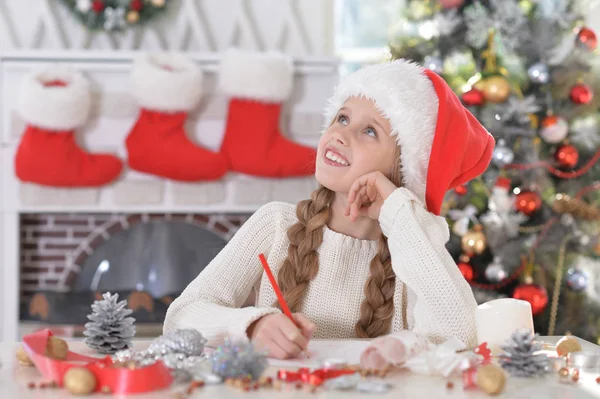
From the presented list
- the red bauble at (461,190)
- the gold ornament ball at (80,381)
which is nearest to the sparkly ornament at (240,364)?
the gold ornament ball at (80,381)

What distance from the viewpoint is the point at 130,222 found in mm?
3256

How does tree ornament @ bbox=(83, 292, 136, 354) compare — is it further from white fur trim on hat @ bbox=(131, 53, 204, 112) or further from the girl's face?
white fur trim on hat @ bbox=(131, 53, 204, 112)

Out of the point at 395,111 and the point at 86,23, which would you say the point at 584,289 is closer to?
the point at 395,111

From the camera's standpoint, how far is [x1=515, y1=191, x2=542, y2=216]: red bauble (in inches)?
109

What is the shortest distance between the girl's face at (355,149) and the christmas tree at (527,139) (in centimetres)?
140

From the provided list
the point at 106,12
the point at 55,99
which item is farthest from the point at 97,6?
the point at 55,99

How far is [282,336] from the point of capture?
106cm

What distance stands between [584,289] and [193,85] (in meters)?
1.58

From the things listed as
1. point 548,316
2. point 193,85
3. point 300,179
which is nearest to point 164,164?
point 193,85

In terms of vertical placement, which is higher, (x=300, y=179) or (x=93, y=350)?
(x=300, y=179)

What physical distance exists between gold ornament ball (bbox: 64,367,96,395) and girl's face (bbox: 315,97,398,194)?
642 mm

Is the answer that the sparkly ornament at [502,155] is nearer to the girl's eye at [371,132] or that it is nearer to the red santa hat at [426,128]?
the red santa hat at [426,128]

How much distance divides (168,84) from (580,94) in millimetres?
1444

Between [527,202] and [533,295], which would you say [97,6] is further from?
[533,295]
